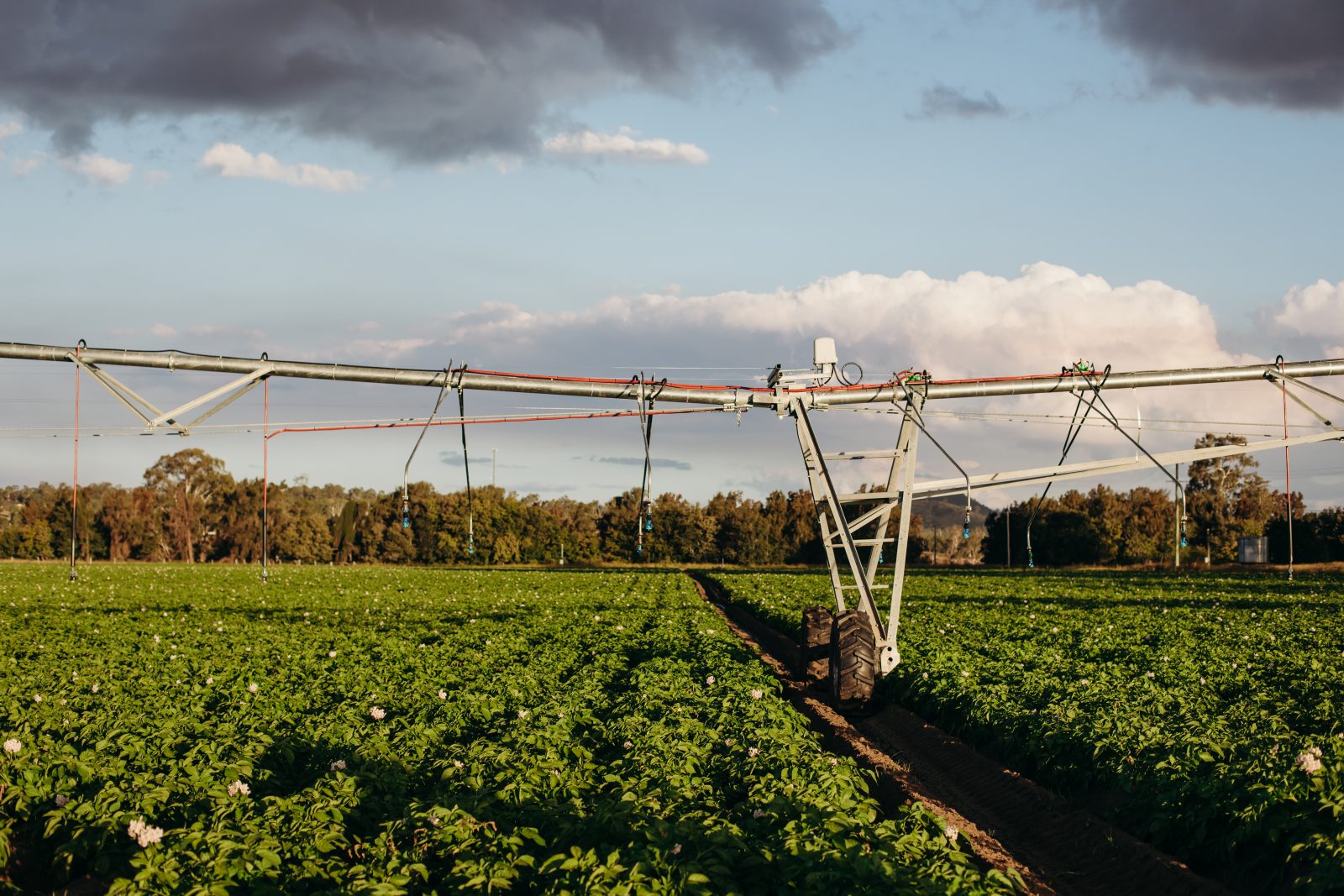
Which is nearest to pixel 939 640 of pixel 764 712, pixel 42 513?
pixel 764 712

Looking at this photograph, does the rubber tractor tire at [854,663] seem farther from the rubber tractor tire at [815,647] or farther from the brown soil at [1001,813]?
the rubber tractor tire at [815,647]

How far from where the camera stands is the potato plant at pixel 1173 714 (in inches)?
330

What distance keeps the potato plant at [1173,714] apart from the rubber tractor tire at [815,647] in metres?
1.20

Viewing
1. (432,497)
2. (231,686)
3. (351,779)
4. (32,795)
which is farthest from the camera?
(432,497)

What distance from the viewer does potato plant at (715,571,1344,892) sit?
8375mm

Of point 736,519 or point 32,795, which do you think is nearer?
point 32,795

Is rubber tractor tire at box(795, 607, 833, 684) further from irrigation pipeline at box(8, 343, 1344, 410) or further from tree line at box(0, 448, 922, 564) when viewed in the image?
tree line at box(0, 448, 922, 564)

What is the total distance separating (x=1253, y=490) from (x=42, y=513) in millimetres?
144946

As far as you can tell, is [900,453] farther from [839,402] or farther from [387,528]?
[387,528]

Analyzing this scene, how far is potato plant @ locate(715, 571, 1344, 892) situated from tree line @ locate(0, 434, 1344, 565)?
272 feet

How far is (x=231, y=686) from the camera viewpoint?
15.0 meters

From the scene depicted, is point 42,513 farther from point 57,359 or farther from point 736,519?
point 57,359

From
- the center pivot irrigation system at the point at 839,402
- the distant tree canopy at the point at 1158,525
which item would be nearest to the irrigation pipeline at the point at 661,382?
the center pivot irrigation system at the point at 839,402

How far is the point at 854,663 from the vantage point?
14836mm
